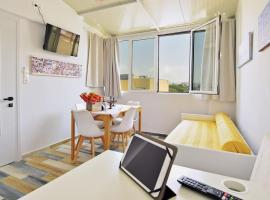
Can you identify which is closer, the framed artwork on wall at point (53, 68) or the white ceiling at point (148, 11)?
the framed artwork on wall at point (53, 68)

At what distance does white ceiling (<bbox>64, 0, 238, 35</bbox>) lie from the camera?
3.17 meters

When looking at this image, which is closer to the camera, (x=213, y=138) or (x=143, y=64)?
(x=213, y=138)

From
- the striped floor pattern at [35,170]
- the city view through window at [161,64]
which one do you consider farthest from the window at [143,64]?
the striped floor pattern at [35,170]

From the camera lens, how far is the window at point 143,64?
4504 mm

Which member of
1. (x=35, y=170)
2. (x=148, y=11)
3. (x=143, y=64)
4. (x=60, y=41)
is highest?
(x=148, y=11)

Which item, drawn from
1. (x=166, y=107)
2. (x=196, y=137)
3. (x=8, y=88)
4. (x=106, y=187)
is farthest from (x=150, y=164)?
(x=166, y=107)

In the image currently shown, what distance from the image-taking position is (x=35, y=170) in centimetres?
249

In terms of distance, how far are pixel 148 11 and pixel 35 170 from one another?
10.6 ft

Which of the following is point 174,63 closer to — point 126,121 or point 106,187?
point 126,121

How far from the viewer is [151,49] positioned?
4.50m

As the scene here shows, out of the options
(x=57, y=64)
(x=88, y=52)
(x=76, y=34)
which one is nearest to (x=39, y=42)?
(x=57, y=64)

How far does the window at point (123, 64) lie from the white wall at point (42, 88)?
3.92 ft

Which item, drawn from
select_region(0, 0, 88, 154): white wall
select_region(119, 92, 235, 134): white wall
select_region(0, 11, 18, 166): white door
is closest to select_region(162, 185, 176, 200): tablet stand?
select_region(0, 11, 18, 166): white door

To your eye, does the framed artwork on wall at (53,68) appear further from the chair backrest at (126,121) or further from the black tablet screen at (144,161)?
the black tablet screen at (144,161)
